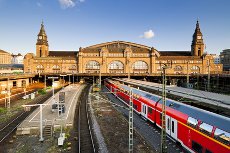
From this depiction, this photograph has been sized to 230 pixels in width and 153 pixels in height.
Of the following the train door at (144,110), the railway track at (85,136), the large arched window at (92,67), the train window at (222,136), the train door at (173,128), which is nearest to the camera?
the train window at (222,136)

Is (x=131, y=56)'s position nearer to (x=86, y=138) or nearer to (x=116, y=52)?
(x=116, y=52)

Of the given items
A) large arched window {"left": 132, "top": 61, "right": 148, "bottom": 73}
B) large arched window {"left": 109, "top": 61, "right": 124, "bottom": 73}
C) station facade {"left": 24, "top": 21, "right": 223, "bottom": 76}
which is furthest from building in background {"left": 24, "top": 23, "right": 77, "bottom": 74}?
large arched window {"left": 132, "top": 61, "right": 148, "bottom": 73}

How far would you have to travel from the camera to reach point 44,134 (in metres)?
25.3

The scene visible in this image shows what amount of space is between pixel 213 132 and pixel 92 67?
101 m

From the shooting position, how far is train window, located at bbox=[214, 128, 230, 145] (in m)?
13.0

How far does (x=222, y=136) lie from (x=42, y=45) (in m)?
120

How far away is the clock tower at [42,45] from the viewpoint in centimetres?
12081

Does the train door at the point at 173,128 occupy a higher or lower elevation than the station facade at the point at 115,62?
lower

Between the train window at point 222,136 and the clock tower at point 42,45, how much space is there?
11738 centimetres

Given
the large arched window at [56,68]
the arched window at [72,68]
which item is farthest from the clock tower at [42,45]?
the arched window at [72,68]

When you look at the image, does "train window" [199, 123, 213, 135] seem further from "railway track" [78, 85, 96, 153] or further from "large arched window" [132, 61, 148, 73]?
"large arched window" [132, 61, 148, 73]

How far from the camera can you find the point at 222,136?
44.3 ft

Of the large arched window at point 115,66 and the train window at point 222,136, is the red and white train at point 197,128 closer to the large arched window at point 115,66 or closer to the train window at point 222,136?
the train window at point 222,136

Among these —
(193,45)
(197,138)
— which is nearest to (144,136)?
(197,138)
